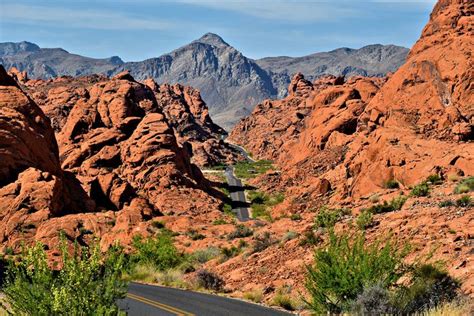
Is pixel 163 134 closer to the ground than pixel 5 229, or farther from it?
farther from it

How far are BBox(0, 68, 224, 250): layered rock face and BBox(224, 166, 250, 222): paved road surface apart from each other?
15.5 ft

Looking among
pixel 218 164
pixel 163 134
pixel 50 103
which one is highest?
pixel 50 103

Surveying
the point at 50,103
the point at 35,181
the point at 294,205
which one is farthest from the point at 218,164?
the point at 35,181

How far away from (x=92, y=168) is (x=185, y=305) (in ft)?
166

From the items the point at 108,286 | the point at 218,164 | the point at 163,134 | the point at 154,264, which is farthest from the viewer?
the point at 218,164

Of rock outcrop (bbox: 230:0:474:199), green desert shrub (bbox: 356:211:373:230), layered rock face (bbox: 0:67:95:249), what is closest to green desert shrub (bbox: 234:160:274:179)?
rock outcrop (bbox: 230:0:474:199)

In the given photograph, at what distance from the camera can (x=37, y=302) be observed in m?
9.05

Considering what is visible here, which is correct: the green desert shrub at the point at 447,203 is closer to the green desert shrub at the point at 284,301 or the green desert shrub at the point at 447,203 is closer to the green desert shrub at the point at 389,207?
the green desert shrub at the point at 389,207

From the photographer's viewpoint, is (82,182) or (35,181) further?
(82,182)

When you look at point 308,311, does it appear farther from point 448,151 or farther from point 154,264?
point 448,151

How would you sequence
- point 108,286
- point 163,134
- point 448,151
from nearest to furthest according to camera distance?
point 108,286, point 448,151, point 163,134

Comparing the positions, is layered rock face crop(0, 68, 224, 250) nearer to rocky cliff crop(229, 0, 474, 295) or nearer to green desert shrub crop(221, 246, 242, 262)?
green desert shrub crop(221, 246, 242, 262)

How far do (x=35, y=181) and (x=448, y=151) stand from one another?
31.9 meters

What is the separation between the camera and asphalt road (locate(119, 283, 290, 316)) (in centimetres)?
1531
